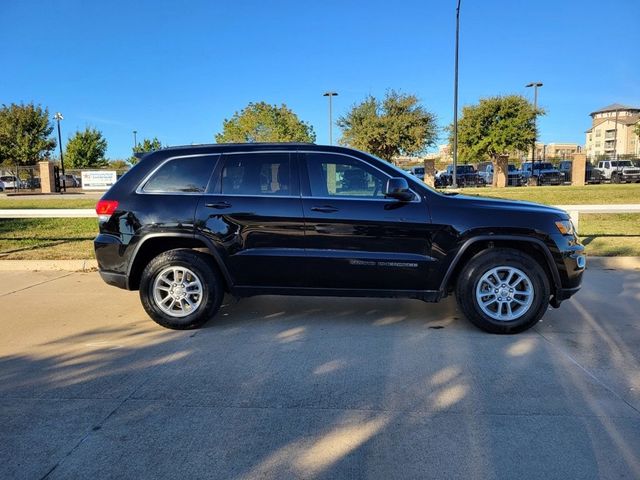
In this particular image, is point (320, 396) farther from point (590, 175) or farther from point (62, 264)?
point (590, 175)

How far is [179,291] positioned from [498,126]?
3812 centimetres

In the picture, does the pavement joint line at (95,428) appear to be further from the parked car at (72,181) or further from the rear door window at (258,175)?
the parked car at (72,181)

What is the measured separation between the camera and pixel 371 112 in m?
38.4

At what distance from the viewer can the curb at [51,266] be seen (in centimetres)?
891

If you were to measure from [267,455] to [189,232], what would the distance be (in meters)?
2.85

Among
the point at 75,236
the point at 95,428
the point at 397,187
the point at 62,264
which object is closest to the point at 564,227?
the point at 397,187

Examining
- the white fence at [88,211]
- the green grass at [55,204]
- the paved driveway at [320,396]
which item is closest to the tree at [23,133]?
the green grass at [55,204]

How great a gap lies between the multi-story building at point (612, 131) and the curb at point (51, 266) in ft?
396

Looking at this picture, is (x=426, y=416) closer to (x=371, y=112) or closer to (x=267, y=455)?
(x=267, y=455)

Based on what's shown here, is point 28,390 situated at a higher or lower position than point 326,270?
lower

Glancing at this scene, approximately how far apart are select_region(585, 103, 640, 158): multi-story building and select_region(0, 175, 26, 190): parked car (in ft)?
354

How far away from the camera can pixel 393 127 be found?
3738 centimetres

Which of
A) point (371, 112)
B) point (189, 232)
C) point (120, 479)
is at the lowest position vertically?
point (120, 479)

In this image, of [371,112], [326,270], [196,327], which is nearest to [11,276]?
[196,327]
